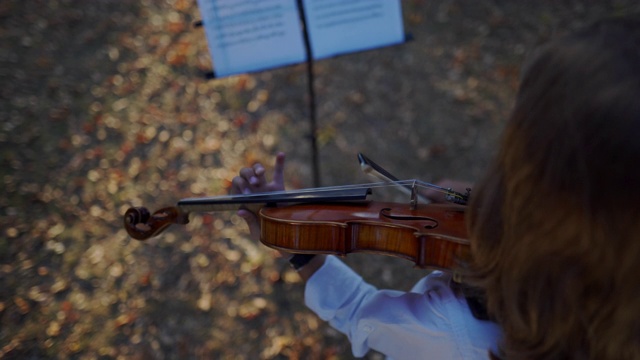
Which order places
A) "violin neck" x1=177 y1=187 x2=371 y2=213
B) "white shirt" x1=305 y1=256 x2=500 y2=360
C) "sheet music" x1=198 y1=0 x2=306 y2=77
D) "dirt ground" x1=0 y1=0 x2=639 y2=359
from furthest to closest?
1. "dirt ground" x1=0 y1=0 x2=639 y2=359
2. "sheet music" x1=198 y1=0 x2=306 y2=77
3. "violin neck" x1=177 y1=187 x2=371 y2=213
4. "white shirt" x1=305 y1=256 x2=500 y2=360

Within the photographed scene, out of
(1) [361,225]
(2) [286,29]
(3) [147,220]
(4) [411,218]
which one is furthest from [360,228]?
(2) [286,29]

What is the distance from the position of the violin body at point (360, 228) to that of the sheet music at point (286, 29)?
3.15ft

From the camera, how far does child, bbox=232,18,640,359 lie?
746 mm

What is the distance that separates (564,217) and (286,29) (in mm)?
1691

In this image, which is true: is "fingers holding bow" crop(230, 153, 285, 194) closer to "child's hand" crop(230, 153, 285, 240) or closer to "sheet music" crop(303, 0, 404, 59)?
"child's hand" crop(230, 153, 285, 240)

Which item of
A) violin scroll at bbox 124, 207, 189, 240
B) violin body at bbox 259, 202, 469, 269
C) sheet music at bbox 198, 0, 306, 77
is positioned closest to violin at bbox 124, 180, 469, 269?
violin body at bbox 259, 202, 469, 269

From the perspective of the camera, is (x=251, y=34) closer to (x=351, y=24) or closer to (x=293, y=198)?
(x=351, y=24)

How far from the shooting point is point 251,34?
86.7 inches

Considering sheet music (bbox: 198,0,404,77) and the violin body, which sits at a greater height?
sheet music (bbox: 198,0,404,77)

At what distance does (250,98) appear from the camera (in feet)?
12.6

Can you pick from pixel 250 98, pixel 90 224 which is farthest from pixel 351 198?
pixel 250 98

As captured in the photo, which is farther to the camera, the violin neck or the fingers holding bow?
Result: the fingers holding bow

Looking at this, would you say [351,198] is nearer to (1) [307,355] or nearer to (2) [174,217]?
(2) [174,217]

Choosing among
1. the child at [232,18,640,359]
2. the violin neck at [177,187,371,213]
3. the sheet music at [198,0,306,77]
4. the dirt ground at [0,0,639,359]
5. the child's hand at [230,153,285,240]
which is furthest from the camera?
the dirt ground at [0,0,639,359]
